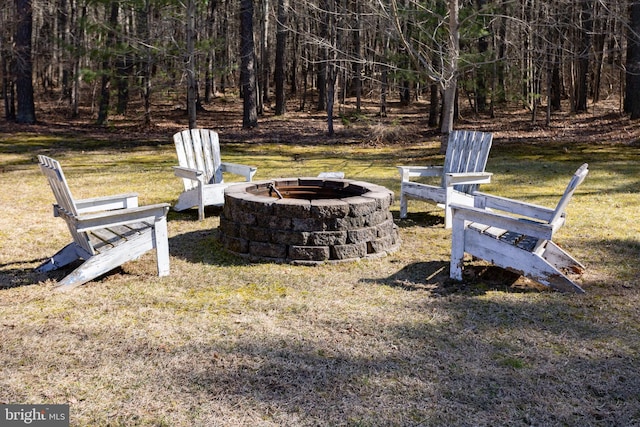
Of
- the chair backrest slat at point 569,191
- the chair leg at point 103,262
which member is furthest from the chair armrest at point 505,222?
the chair leg at point 103,262

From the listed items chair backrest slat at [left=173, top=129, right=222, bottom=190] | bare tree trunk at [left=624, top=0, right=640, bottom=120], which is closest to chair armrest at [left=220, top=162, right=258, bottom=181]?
chair backrest slat at [left=173, top=129, right=222, bottom=190]

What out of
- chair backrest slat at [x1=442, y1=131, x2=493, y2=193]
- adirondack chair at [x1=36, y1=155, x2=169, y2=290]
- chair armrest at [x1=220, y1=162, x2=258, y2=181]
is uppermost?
chair backrest slat at [x1=442, y1=131, x2=493, y2=193]

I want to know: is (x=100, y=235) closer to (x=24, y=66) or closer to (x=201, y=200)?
(x=201, y=200)

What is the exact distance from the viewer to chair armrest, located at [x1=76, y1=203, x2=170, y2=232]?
4199 mm

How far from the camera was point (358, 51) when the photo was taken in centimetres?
1689

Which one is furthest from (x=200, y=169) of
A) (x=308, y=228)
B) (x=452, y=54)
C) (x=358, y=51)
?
(x=358, y=51)

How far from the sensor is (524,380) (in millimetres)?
3010

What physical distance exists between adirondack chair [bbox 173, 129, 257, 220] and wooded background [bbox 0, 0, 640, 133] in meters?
3.61

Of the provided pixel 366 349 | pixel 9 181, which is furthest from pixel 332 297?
pixel 9 181

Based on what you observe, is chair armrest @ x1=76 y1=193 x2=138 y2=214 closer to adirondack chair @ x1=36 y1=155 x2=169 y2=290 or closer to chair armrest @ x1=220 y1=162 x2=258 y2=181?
adirondack chair @ x1=36 y1=155 x2=169 y2=290

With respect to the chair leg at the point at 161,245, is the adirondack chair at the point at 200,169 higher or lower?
higher

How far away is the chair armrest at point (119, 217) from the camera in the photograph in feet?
13.8

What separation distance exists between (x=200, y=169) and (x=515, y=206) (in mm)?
4067

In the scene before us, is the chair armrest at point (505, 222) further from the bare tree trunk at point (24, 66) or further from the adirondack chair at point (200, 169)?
the bare tree trunk at point (24, 66)
